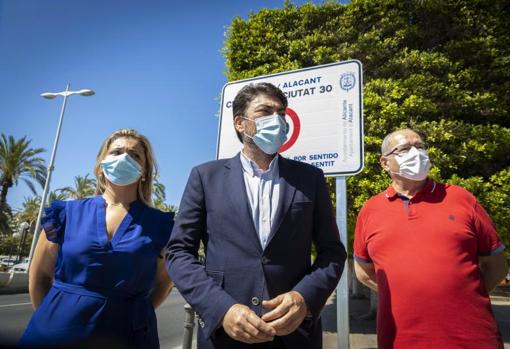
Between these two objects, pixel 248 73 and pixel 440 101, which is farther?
pixel 248 73

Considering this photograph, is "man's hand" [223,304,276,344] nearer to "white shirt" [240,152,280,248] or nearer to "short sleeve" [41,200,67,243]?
"white shirt" [240,152,280,248]

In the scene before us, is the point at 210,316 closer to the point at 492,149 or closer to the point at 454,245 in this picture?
the point at 454,245

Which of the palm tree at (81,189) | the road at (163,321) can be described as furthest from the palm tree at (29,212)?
the road at (163,321)

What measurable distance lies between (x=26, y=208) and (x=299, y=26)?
43841 mm

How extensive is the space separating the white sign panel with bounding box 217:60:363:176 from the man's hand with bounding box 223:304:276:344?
1.24 m

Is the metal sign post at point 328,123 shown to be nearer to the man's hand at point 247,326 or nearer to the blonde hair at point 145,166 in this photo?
the blonde hair at point 145,166

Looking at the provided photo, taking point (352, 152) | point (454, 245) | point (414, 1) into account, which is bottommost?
point (454, 245)

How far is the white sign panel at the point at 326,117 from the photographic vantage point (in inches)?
88.2

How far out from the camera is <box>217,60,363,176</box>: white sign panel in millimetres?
2240

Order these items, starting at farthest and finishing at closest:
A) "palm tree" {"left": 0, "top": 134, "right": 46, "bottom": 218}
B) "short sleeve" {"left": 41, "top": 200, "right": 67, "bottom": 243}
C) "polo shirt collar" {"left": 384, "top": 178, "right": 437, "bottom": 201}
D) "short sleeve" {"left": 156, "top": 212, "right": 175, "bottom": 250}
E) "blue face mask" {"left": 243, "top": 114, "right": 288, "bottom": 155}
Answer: "palm tree" {"left": 0, "top": 134, "right": 46, "bottom": 218} → "polo shirt collar" {"left": 384, "top": 178, "right": 437, "bottom": 201} → "short sleeve" {"left": 156, "top": 212, "right": 175, "bottom": 250} → "short sleeve" {"left": 41, "top": 200, "right": 67, "bottom": 243} → "blue face mask" {"left": 243, "top": 114, "right": 288, "bottom": 155}

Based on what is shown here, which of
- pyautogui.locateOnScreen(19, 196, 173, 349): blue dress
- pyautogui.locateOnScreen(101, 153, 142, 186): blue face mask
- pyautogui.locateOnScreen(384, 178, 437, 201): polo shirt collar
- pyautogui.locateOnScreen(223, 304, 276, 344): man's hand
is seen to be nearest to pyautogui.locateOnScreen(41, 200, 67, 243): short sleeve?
pyautogui.locateOnScreen(19, 196, 173, 349): blue dress

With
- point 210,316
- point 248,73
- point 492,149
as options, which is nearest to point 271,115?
point 210,316

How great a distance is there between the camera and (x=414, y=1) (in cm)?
754

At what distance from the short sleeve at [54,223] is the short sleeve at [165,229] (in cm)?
58
